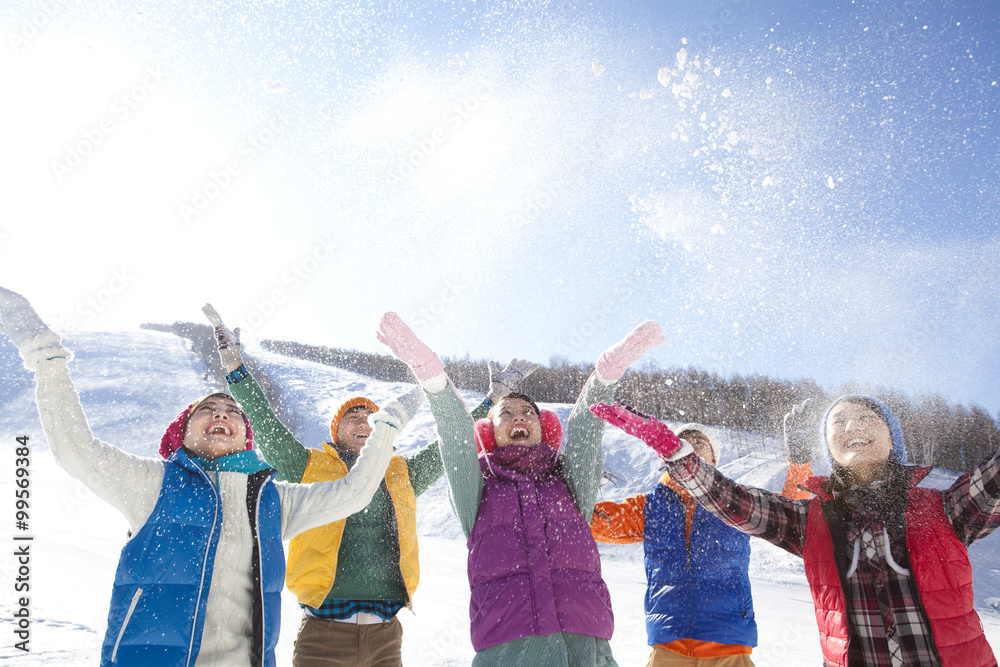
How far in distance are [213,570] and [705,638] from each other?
2342 millimetres

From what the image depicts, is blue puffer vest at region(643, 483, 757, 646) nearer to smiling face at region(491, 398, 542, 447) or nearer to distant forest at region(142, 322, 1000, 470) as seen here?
smiling face at region(491, 398, 542, 447)

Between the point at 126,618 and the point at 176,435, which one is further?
the point at 176,435

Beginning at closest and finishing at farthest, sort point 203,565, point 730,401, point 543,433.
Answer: point 203,565 → point 543,433 → point 730,401

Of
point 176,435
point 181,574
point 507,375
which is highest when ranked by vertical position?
point 507,375

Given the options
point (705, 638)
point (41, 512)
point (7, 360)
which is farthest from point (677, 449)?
point (7, 360)

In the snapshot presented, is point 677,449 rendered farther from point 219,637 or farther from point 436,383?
point 219,637

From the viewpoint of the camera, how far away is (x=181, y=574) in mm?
2131

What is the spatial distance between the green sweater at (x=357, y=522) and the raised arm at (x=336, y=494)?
0.45 m

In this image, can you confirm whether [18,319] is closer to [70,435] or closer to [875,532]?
[70,435]

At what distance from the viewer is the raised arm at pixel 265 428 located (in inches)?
128

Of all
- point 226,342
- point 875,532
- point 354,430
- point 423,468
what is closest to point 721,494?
point 875,532

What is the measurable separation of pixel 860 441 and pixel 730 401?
2181cm

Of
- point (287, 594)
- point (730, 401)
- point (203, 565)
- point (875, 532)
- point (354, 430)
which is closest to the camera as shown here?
point (875, 532)

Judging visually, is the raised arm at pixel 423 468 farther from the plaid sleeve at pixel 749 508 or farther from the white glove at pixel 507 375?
the plaid sleeve at pixel 749 508
